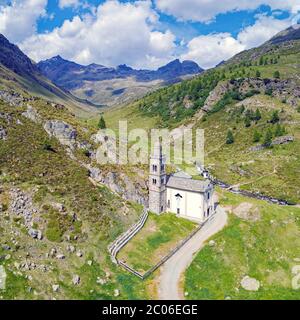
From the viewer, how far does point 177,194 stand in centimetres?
8006

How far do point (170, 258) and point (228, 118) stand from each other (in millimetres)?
129968

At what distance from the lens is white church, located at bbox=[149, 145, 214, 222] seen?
78.3m

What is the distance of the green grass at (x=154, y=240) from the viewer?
207 ft

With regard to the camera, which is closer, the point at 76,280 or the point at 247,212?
the point at 76,280

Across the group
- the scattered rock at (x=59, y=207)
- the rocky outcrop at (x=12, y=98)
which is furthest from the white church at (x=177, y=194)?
the rocky outcrop at (x=12, y=98)

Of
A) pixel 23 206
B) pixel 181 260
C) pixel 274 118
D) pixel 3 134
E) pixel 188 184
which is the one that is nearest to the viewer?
pixel 23 206

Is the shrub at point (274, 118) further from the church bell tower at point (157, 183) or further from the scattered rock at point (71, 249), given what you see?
the scattered rock at point (71, 249)

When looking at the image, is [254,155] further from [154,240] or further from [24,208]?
[24,208]

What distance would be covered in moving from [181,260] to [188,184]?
19744mm

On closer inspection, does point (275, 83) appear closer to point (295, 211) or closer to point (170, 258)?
point (295, 211)

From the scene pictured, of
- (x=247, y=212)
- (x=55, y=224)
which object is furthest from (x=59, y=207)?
(x=247, y=212)

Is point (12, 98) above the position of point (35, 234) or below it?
above

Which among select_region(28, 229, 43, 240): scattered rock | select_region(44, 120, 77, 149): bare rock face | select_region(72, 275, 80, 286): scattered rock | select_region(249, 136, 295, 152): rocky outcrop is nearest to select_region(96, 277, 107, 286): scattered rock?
select_region(72, 275, 80, 286): scattered rock

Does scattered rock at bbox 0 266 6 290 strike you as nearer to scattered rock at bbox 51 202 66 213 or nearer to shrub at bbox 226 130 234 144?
scattered rock at bbox 51 202 66 213
